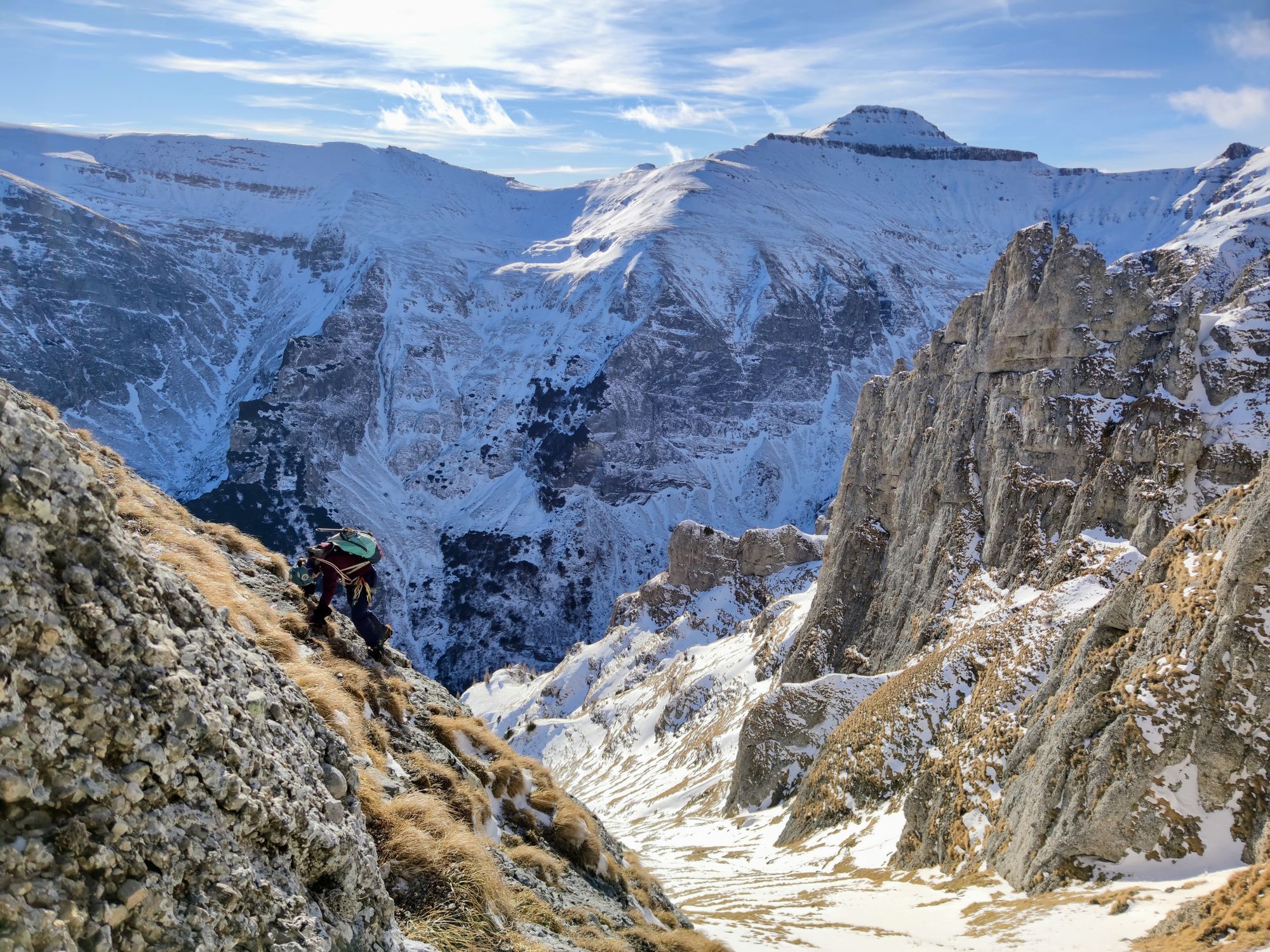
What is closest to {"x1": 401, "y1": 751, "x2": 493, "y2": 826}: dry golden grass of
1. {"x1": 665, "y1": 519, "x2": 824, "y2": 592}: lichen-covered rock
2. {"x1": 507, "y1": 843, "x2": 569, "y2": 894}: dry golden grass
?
{"x1": 507, "y1": 843, "x2": 569, "y2": 894}: dry golden grass

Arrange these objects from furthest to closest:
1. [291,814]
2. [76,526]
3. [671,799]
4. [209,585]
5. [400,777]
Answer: [671,799]
[209,585]
[400,777]
[291,814]
[76,526]

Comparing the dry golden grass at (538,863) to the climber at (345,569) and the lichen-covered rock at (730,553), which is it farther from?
the lichen-covered rock at (730,553)

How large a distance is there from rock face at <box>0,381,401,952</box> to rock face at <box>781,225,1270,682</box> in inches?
1840

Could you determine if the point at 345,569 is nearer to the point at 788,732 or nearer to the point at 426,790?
the point at 426,790

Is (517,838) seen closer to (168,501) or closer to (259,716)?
(259,716)

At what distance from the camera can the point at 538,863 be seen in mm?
12688

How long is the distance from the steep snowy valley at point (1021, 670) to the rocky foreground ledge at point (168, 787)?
13542mm

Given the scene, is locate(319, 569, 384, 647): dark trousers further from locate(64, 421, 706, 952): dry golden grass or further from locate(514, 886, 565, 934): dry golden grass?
locate(514, 886, 565, 934): dry golden grass

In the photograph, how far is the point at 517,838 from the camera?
1319 cm

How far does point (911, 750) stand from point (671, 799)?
→ 37556mm

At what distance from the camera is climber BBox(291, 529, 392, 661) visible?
45.4 feet

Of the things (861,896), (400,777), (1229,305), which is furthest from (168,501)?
(1229,305)

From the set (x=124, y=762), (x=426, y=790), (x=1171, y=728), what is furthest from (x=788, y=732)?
(x=124, y=762)

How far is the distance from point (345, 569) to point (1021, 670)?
3182 centimetres
